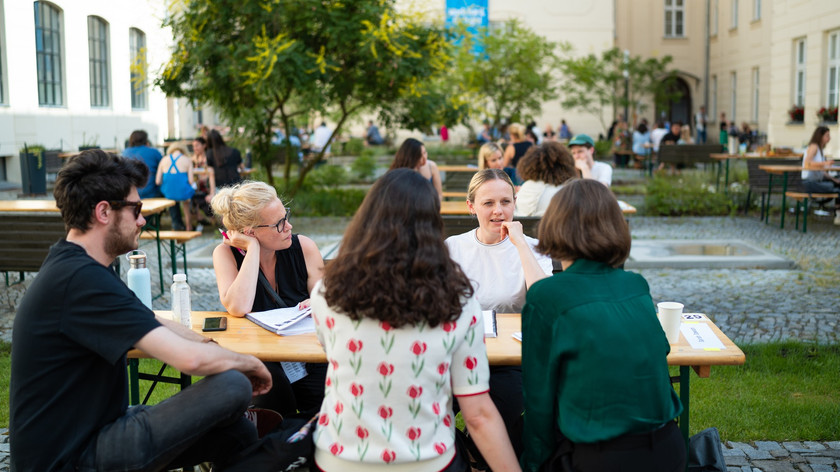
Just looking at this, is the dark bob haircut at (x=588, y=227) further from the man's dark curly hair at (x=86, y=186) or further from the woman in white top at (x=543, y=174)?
the woman in white top at (x=543, y=174)

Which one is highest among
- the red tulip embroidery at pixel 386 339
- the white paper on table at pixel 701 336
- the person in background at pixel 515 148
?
the person in background at pixel 515 148

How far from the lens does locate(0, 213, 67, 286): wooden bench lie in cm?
659

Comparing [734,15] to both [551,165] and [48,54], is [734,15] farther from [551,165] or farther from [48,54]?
[551,165]

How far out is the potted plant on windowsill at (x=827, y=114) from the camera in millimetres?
16844

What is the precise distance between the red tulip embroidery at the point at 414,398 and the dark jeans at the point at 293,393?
1.12 meters

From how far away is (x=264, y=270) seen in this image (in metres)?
3.78

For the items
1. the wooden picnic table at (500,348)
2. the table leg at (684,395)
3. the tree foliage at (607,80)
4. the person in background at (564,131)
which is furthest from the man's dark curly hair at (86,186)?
the person in background at (564,131)

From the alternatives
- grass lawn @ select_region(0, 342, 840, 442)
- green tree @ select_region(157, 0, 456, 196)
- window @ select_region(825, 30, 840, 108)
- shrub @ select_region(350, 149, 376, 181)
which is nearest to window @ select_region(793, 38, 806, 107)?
A: window @ select_region(825, 30, 840, 108)

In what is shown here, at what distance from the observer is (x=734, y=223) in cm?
1166

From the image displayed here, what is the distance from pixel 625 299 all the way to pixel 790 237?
8779 millimetres

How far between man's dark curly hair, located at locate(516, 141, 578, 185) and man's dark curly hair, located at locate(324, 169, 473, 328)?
4.13 m

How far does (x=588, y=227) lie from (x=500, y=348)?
25.0 inches

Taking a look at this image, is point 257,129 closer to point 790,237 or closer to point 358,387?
point 790,237

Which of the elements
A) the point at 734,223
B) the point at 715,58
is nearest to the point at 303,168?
the point at 734,223
